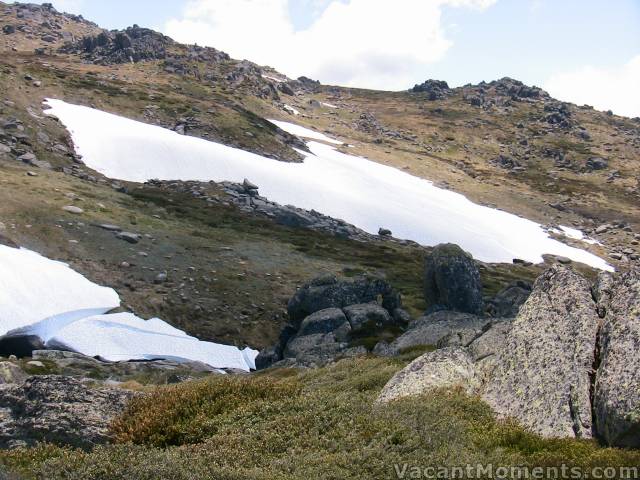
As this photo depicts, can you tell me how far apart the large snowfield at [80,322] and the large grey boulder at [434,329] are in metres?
11.3

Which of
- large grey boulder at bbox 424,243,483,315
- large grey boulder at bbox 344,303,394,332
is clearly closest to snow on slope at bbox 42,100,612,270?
large grey boulder at bbox 424,243,483,315

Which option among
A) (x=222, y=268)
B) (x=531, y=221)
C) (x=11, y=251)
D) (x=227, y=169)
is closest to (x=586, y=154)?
(x=531, y=221)

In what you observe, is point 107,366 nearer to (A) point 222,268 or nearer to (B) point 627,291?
(A) point 222,268

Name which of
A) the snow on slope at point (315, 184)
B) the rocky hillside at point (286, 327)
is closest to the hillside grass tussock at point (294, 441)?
the rocky hillside at point (286, 327)

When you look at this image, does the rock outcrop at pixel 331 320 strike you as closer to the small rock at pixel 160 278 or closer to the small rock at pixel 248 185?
the small rock at pixel 160 278

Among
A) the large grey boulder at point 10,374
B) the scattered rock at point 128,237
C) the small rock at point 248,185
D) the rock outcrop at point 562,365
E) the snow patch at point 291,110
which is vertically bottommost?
the large grey boulder at point 10,374

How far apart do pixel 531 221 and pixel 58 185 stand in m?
73.0

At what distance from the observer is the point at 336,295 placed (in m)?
38.3

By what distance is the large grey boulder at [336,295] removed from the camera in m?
37.5

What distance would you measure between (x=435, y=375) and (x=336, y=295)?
24.3 meters

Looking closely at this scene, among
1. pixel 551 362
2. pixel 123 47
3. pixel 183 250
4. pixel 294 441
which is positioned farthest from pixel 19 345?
pixel 123 47

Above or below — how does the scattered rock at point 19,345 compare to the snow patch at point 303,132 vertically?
below

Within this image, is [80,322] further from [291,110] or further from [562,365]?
[291,110]

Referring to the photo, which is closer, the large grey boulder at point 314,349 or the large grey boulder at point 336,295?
the large grey boulder at point 314,349
